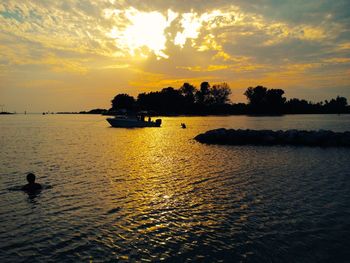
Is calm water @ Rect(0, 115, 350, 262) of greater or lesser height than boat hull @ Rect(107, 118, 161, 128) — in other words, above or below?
below

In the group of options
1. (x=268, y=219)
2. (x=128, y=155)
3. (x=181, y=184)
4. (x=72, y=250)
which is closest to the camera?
(x=72, y=250)

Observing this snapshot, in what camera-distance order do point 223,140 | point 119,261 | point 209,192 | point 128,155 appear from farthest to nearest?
point 223,140
point 128,155
point 209,192
point 119,261

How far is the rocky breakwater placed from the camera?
148 ft

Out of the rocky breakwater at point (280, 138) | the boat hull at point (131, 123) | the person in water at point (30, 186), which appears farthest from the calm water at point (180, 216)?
the boat hull at point (131, 123)

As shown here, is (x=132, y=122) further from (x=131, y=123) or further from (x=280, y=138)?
(x=280, y=138)

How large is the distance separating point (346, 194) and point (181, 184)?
9.80m

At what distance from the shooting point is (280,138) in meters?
48.9

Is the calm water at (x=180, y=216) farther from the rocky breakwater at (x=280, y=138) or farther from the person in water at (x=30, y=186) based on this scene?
the rocky breakwater at (x=280, y=138)

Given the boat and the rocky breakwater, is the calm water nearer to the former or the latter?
the rocky breakwater

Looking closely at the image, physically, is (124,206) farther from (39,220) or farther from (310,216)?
(310,216)

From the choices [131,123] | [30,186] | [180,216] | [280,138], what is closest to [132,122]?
[131,123]

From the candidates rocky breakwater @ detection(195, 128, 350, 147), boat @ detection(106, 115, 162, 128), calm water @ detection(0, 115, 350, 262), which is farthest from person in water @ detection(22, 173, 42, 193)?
boat @ detection(106, 115, 162, 128)

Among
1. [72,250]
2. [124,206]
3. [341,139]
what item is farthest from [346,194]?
[341,139]

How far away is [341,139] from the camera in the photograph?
44.6 meters
